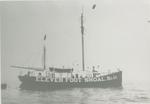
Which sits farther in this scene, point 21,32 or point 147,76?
point 21,32

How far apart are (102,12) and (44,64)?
1.81 ft

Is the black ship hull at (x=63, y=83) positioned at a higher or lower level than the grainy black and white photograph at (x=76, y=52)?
lower

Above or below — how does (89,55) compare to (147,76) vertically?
above

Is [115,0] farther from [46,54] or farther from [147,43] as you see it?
[46,54]

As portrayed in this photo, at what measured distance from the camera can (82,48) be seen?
215cm

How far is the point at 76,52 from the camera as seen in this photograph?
2145 mm

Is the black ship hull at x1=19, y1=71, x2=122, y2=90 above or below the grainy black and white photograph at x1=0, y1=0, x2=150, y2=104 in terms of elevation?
below

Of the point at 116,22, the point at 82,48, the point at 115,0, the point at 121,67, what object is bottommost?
the point at 121,67

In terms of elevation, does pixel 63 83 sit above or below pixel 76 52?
below

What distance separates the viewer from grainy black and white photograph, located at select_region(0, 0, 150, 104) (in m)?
2.10

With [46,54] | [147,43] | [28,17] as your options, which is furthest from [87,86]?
[28,17]

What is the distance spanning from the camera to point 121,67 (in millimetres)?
2096

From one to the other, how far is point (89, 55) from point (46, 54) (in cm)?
31

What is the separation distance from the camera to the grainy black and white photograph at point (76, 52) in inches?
82.5
